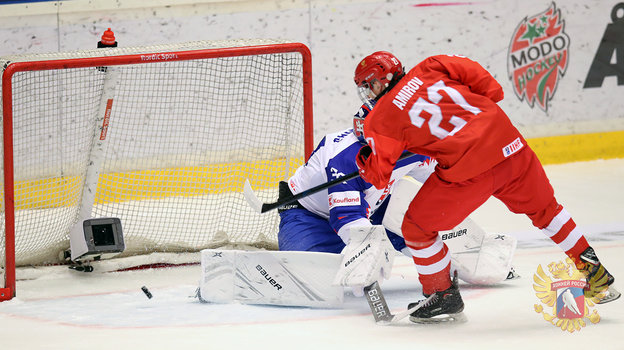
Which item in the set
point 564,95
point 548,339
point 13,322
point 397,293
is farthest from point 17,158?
point 564,95

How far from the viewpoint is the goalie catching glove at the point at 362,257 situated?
3.89 metres

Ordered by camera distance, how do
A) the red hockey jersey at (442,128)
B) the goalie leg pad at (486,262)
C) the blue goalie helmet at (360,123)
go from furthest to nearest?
1. the goalie leg pad at (486,262)
2. the blue goalie helmet at (360,123)
3. the red hockey jersey at (442,128)

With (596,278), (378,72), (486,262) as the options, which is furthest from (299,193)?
(596,278)

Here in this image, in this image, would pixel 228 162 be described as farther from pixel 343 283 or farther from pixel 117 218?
pixel 343 283

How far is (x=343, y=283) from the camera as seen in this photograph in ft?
12.8

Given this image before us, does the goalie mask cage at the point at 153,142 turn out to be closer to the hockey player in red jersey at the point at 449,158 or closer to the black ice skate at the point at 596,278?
the hockey player in red jersey at the point at 449,158

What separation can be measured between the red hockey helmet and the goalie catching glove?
50 cm

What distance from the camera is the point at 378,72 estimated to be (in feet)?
12.5

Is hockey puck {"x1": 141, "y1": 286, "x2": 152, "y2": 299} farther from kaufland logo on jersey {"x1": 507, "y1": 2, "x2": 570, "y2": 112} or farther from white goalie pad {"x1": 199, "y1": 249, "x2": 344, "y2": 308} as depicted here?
kaufland logo on jersey {"x1": 507, "y1": 2, "x2": 570, "y2": 112}

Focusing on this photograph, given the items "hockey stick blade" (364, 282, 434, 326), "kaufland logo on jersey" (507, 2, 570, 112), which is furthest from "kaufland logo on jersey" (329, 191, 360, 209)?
"kaufland logo on jersey" (507, 2, 570, 112)

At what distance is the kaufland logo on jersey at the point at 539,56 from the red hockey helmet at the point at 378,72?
11.2ft

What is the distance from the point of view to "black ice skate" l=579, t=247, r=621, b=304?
3752mm

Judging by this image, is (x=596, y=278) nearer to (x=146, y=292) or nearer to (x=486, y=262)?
(x=486, y=262)

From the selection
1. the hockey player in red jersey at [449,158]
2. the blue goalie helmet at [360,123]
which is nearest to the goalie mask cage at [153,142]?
the blue goalie helmet at [360,123]
